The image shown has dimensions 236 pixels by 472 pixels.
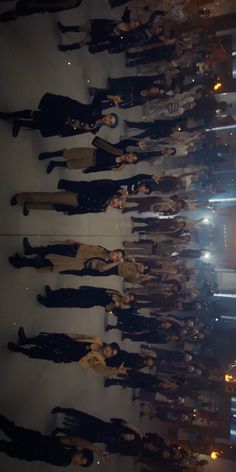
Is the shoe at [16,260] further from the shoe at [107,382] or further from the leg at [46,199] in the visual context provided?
the shoe at [107,382]

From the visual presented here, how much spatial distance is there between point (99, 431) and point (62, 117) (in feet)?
15.8

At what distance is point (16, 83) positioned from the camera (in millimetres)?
5965

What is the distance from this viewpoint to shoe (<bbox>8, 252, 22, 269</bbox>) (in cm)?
581

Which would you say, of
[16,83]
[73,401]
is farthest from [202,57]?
[73,401]

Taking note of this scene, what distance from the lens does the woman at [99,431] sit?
241 inches

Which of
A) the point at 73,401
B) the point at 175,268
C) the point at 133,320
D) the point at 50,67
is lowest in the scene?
the point at 73,401

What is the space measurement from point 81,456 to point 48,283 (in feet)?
8.99

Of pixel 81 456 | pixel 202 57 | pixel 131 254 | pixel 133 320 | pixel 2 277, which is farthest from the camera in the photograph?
pixel 202 57

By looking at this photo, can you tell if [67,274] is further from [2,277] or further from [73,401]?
[73,401]

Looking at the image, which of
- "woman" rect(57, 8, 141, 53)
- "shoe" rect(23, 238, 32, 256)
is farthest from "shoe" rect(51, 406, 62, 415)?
"woman" rect(57, 8, 141, 53)

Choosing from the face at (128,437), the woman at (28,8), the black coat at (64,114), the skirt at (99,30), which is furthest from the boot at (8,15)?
the face at (128,437)

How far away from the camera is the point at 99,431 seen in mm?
6121

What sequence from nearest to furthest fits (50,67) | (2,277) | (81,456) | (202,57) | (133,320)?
(81,456), (2,277), (50,67), (133,320), (202,57)

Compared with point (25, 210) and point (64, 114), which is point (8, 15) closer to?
point (64, 114)
